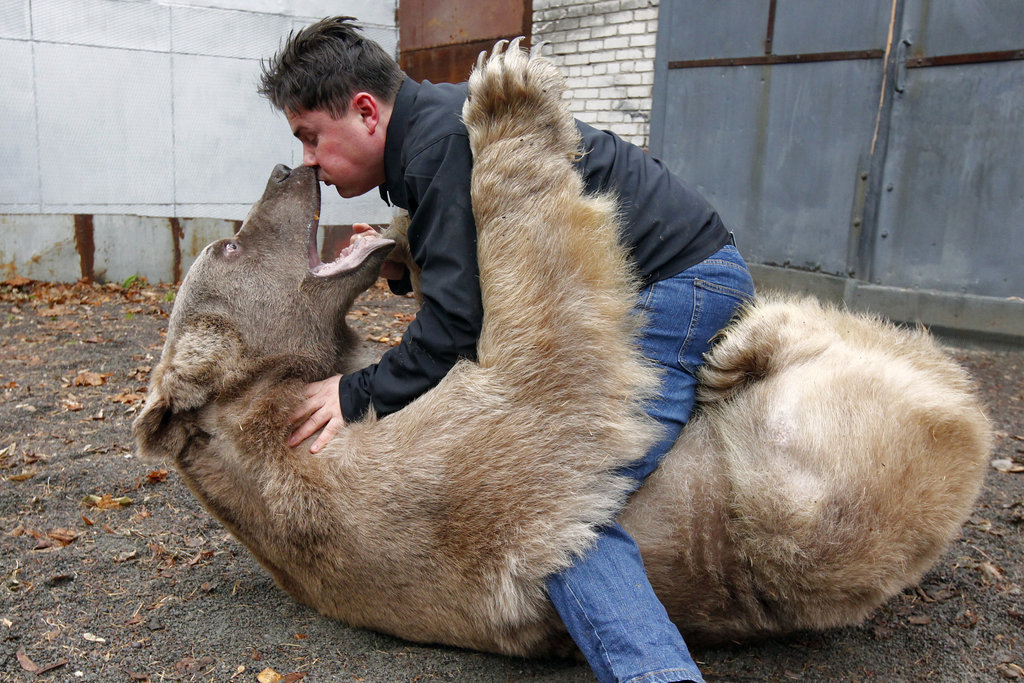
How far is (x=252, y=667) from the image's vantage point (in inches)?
106

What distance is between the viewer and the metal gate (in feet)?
23.0

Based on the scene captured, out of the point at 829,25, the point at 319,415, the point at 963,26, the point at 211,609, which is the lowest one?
the point at 211,609

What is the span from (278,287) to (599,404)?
4.46 ft

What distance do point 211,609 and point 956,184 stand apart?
274 inches

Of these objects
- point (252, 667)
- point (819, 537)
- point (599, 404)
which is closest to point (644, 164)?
point (599, 404)

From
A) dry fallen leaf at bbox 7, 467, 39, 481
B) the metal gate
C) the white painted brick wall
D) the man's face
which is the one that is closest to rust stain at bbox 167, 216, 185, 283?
the white painted brick wall

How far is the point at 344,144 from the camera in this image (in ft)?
10.1

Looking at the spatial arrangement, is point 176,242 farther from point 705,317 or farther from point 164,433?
point 705,317

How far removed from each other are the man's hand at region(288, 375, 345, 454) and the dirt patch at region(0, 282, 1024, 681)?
2.27ft

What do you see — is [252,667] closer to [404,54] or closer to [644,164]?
[644,164]

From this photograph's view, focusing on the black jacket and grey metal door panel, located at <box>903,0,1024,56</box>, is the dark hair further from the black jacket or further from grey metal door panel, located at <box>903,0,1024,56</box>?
grey metal door panel, located at <box>903,0,1024,56</box>

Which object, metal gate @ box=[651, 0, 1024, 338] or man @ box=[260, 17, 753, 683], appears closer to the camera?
man @ box=[260, 17, 753, 683]

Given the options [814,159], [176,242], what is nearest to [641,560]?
[814,159]

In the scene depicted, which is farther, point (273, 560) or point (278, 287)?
point (278, 287)
